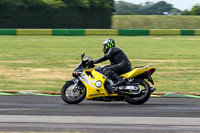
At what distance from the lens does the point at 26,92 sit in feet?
36.1

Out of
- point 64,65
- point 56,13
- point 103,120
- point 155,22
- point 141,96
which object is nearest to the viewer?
point 103,120

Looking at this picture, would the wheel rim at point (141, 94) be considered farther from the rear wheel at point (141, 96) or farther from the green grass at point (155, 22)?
the green grass at point (155, 22)

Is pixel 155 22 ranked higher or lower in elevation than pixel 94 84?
higher

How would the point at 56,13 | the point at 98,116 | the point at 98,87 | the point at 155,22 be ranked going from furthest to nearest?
the point at 155,22 → the point at 56,13 → the point at 98,87 → the point at 98,116

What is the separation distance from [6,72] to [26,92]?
5.00 m

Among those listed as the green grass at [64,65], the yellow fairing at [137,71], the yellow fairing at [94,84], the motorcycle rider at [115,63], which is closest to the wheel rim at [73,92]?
the yellow fairing at [94,84]

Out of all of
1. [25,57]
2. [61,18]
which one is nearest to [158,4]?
Answer: [61,18]

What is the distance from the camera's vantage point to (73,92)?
30.1 feet

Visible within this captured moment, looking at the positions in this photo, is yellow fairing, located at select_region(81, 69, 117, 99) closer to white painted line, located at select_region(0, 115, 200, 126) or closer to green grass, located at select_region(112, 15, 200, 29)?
white painted line, located at select_region(0, 115, 200, 126)

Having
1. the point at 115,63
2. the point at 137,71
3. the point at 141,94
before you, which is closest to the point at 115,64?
the point at 115,63

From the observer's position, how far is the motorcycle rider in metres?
9.09

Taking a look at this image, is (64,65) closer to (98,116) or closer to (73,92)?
(73,92)

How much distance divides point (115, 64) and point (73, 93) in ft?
3.91

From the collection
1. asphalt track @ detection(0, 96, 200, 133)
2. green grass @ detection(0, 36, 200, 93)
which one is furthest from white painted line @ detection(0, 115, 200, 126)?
green grass @ detection(0, 36, 200, 93)
